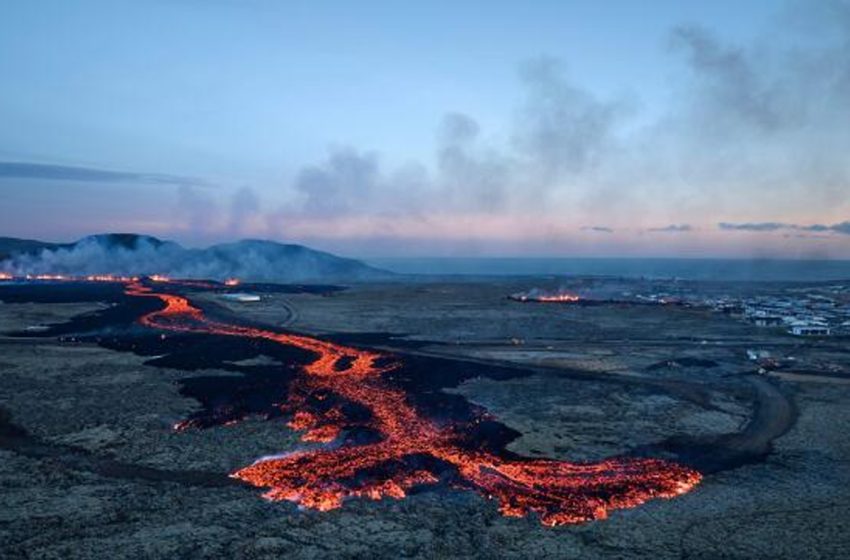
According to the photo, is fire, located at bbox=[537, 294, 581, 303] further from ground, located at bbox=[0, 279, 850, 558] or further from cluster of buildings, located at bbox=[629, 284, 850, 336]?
ground, located at bbox=[0, 279, 850, 558]

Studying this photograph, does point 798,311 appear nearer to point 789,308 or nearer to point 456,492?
point 789,308

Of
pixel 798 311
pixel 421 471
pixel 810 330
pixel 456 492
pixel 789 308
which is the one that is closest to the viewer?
pixel 456 492

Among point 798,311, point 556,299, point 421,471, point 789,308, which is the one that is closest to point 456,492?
point 421,471

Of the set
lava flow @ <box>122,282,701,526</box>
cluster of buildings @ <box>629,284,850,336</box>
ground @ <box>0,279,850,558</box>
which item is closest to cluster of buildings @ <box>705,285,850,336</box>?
cluster of buildings @ <box>629,284,850,336</box>

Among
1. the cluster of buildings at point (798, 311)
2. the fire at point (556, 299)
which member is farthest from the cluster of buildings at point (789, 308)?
the fire at point (556, 299)

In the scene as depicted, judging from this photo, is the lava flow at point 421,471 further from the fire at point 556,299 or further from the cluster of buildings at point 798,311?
the fire at point 556,299
